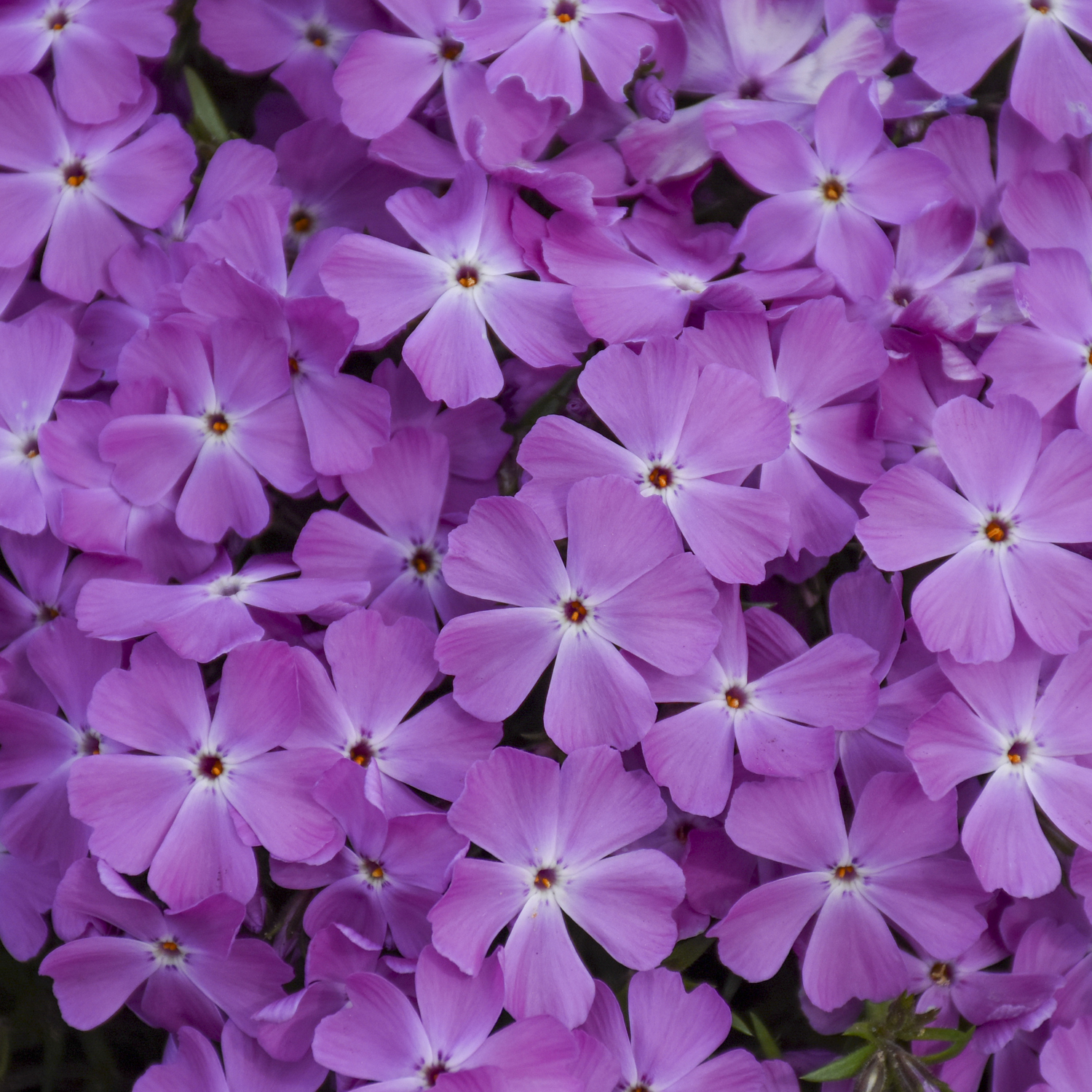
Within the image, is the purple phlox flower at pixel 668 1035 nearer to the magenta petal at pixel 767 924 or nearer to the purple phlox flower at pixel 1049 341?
the magenta petal at pixel 767 924

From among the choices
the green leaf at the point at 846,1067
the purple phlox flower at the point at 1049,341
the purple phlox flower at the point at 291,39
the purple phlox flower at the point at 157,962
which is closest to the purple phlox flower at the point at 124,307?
the purple phlox flower at the point at 291,39

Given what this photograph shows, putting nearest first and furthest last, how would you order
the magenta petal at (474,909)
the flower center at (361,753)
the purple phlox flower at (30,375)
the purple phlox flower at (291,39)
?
the magenta petal at (474,909), the flower center at (361,753), the purple phlox flower at (30,375), the purple phlox flower at (291,39)

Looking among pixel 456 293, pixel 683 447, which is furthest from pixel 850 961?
pixel 456 293

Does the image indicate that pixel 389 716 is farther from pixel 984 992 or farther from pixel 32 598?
pixel 984 992

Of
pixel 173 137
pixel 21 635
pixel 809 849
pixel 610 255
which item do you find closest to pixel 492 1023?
pixel 809 849

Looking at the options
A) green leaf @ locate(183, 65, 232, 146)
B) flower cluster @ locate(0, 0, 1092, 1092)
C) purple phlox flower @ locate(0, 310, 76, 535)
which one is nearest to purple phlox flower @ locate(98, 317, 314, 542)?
flower cluster @ locate(0, 0, 1092, 1092)

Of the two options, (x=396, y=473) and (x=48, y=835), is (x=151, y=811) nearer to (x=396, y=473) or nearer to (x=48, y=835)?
(x=48, y=835)

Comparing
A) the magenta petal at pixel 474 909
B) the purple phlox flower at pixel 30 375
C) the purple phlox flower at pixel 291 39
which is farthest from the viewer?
the purple phlox flower at pixel 291 39
